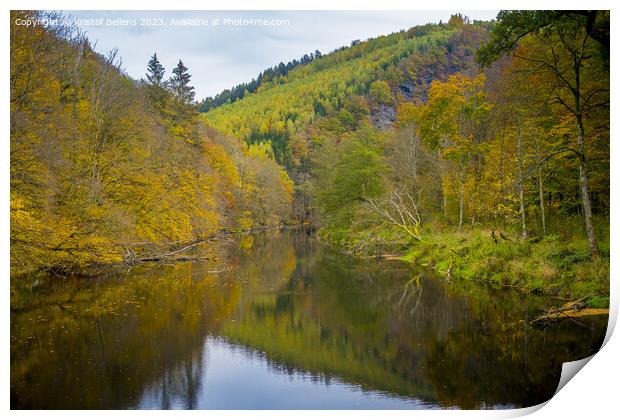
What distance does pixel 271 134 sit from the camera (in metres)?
76.8

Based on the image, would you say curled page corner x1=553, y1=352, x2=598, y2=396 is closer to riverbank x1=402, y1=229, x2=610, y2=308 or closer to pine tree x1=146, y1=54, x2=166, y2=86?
riverbank x1=402, y1=229, x2=610, y2=308

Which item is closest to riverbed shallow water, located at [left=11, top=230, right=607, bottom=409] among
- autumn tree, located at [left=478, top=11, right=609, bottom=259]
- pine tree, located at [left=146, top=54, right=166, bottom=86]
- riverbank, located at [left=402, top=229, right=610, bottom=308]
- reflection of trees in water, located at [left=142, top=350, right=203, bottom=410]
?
reflection of trees in water, located at [left=142, top=350, right=203, bottom=410]

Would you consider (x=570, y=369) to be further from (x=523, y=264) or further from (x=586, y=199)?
(x=523, y=264)

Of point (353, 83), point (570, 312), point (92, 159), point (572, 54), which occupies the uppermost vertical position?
point (353, 83)

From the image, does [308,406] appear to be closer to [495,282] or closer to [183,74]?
[495,282]

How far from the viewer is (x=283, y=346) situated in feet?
42.0

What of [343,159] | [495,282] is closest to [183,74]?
[343,159]

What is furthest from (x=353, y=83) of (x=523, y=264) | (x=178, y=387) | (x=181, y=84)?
(x=178, y=387)

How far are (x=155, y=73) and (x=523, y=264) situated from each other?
2618 cm

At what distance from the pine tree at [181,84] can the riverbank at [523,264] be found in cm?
2096

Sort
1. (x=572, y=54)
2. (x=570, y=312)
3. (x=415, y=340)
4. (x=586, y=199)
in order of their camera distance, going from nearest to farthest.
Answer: (x=415, y=340) → (x=570, y=312) → (x=586, y=199) → (x=572, y=54)

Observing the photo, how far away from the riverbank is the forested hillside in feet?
41.9

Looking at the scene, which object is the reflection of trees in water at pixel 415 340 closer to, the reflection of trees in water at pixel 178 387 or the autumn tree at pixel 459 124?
the reflection of trees in water at pixel 178 387

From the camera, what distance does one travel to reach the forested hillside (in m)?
14.4
